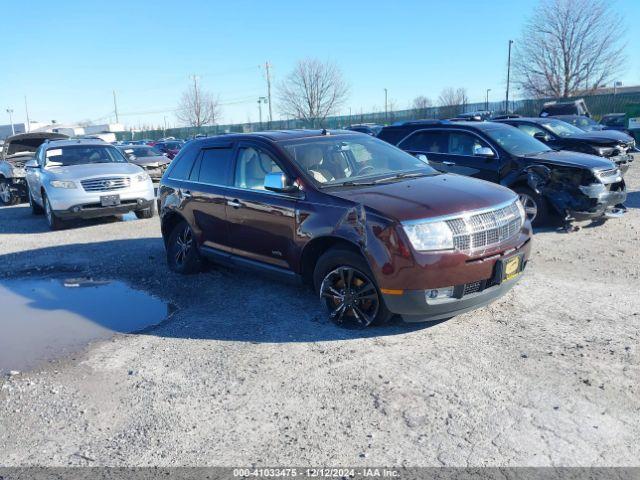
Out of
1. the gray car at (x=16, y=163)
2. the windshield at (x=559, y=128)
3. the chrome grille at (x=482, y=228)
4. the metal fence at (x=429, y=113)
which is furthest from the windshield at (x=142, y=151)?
the metal fence at (x=429, y=113)

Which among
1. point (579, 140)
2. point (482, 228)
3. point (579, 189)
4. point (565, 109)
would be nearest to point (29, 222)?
point (482, 228)

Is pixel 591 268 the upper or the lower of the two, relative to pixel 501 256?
lower

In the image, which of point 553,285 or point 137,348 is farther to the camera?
point 553,285

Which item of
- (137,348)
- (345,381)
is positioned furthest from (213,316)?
(345,381)

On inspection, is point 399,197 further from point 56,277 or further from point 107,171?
point 107,171

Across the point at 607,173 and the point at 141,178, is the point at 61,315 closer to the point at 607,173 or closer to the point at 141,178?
the point at 141,178

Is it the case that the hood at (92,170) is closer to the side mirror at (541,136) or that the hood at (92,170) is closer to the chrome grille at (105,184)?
the chrome grille at (105,184)

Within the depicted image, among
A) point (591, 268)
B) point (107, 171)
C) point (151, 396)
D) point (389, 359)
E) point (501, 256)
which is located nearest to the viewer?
point (151, 396)

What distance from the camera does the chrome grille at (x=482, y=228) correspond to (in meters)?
4.32

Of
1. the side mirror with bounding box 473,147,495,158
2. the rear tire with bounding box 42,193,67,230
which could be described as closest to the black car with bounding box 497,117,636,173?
the side mirror with bounding box 473,147,495,158

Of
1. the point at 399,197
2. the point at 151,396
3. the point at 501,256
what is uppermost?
the point at 399,197

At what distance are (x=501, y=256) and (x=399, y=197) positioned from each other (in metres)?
0.98

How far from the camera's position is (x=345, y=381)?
392 centimetres

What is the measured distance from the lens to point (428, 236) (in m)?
4.26
